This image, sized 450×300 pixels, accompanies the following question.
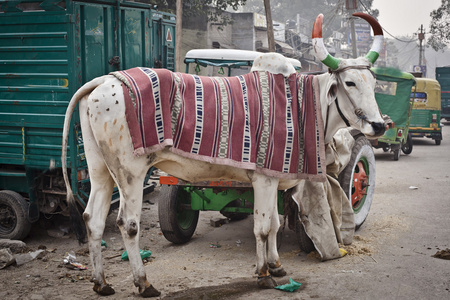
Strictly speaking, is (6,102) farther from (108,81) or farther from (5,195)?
(108,81)

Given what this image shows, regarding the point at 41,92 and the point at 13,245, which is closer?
the point at 13,245

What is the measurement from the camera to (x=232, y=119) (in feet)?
14.1

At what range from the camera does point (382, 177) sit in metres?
10.5

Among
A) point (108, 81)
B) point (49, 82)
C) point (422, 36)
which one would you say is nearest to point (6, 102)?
point (49, 82)

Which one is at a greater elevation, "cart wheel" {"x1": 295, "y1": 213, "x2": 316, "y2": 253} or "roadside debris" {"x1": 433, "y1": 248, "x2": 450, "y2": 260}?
"cart wheel" {"x1": 295, "y1": 213, "x2": 316, "y2": 253}

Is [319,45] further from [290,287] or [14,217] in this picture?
[14,217]

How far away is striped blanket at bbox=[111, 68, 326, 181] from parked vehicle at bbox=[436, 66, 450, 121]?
23368mm

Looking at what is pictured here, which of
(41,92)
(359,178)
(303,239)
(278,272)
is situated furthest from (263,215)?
(41,92)

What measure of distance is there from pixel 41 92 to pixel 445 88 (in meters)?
24.3

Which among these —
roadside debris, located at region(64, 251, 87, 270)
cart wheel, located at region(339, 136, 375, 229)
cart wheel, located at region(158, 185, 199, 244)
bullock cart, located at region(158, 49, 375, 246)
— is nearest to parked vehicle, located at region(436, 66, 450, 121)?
cart wheel, located at region(339, 136, 375, 229)

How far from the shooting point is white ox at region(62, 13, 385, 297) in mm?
4082

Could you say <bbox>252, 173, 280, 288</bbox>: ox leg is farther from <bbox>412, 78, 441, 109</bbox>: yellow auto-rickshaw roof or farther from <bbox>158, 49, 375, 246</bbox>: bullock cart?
<bbox>412, 78, 441, 109</bbox>: yellow auto-rickshaw roof

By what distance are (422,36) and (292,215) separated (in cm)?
4108

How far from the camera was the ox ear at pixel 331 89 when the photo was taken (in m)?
4.45
